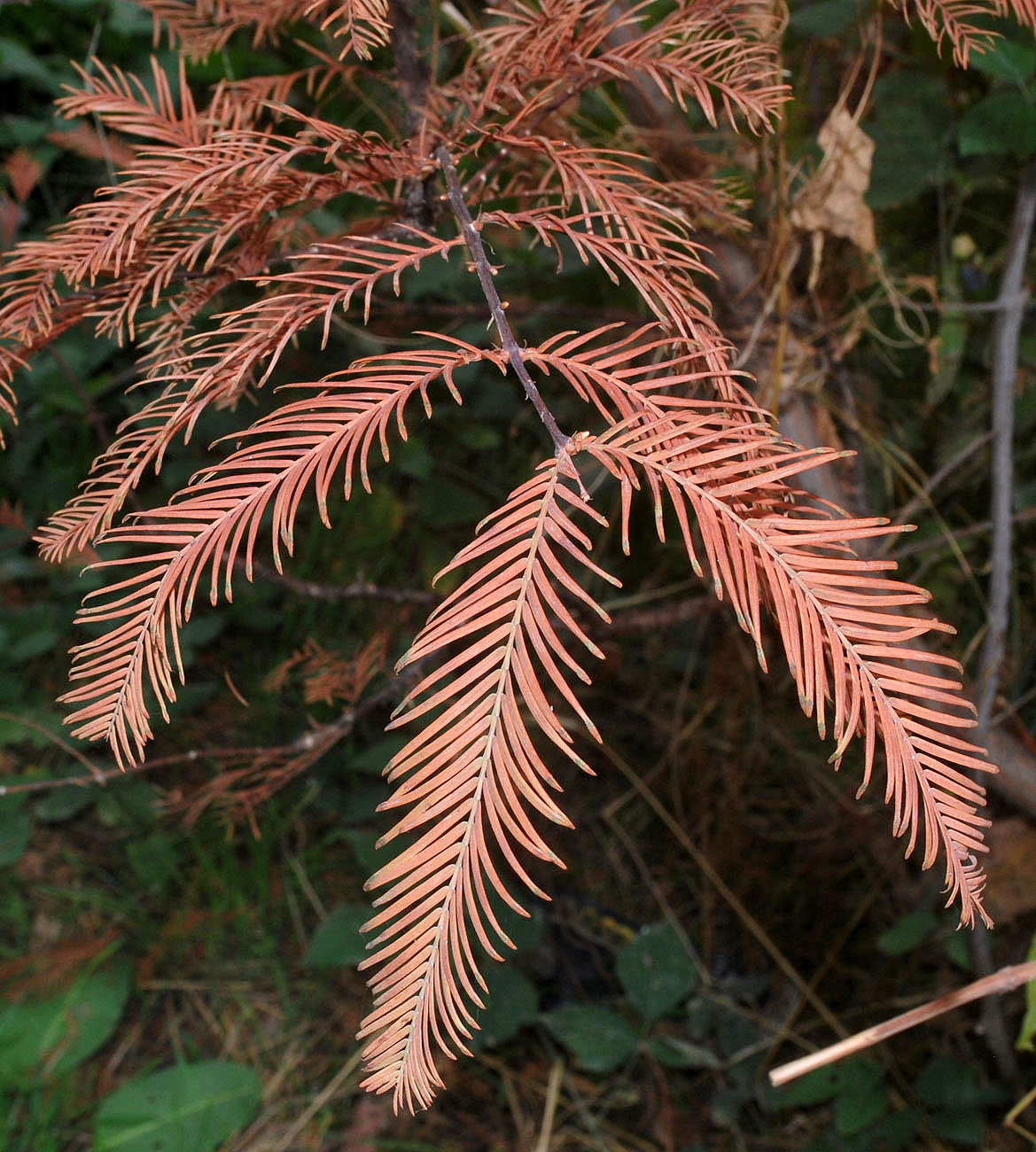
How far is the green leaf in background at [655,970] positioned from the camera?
0.92 meters

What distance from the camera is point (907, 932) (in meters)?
0.84

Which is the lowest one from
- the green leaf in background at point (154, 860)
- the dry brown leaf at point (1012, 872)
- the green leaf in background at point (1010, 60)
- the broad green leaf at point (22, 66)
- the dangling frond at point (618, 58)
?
the green leaf in background at point (154, 860)

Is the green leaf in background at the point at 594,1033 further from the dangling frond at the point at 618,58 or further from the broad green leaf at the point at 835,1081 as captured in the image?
the dangling frond at the point at 618,58

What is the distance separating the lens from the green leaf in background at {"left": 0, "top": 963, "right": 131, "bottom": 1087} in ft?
3.12

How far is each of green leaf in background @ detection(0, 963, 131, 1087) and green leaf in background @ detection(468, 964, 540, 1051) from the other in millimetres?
386

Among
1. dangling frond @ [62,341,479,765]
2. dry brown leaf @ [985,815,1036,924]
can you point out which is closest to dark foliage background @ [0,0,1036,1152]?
dry brown leaf @ [985,815,1036,924]

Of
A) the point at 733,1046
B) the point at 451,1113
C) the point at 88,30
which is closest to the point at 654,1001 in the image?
the point at 733,1046

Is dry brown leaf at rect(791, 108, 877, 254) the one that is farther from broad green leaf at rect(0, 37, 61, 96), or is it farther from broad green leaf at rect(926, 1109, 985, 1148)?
broad green leaf at rect(0, 37, 61, 96)

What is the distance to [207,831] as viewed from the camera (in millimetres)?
1068

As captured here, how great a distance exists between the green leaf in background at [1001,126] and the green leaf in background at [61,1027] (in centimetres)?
111

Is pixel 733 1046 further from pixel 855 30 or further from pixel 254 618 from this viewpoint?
pixel 855 30

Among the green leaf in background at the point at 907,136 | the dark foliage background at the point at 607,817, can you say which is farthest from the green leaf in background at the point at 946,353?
the green leaf in background at the point at 907,136

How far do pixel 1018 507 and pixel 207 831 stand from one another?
919mm

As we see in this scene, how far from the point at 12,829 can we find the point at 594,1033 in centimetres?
64
